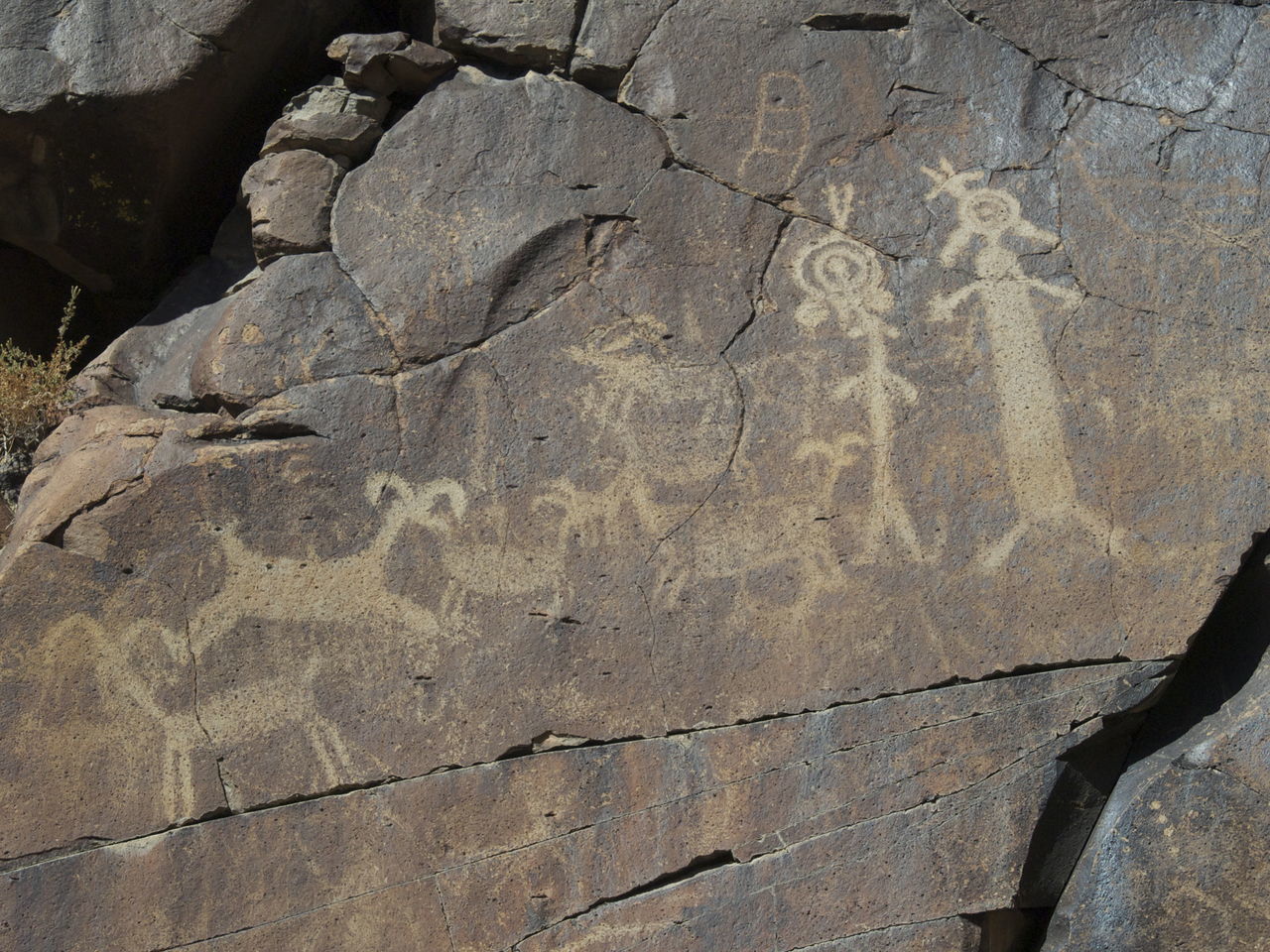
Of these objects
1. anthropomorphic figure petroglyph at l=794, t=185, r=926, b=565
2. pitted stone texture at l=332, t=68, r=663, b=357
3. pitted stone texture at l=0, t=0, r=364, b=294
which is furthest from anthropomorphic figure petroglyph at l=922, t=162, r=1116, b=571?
pitted stone texture at l=0, t=0, r=364, b=294

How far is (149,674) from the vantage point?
105 inches

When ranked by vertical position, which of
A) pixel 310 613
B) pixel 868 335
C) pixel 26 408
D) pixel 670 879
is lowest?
pixel 670 879

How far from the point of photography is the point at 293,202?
9.77 feet

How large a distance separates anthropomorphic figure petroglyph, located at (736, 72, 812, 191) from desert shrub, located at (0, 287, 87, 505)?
5.85ft

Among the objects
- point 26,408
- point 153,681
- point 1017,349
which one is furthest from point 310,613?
point 1017,349

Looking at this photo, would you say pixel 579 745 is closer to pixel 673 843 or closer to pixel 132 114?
pixel 673 843

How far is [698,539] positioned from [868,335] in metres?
0.61

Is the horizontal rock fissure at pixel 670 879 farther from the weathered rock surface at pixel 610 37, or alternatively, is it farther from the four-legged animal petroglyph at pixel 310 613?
the weathered rock surface at pixel 610 37

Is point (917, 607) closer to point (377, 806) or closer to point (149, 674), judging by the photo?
point (377, 806)

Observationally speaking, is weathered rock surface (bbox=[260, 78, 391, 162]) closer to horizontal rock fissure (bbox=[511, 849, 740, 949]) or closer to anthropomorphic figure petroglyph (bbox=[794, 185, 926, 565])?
anthropomorphic figure petroglyph (bbox=[794, 185, 926, 565])

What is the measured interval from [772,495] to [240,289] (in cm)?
136

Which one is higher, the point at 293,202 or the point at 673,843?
the point at 293,202

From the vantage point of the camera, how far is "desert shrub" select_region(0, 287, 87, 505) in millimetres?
3270

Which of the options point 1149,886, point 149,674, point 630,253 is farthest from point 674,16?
point 1149,886
